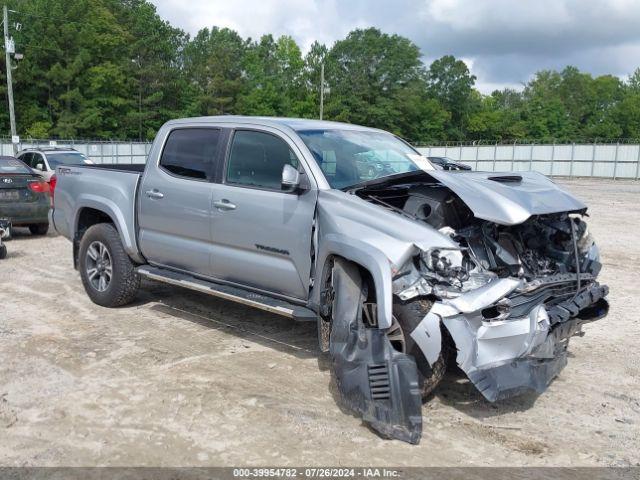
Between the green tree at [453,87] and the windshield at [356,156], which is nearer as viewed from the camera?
the windshield at [356,156]

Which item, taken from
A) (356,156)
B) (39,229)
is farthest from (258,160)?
(39,229)

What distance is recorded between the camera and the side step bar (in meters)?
4.97

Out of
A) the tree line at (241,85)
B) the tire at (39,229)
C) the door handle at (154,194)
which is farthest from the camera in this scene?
the tree line at (241,85)

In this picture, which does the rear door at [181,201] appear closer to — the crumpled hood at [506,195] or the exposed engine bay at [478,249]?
the exposed engine bay at [478,249]

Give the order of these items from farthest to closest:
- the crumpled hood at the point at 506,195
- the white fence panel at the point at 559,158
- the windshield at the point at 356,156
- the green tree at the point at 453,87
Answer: the green tree at the point at 453,87, the white fence panel at the point at 559,158, the windshield at the point at 356,156, the crumpled hood at the point at 506,195

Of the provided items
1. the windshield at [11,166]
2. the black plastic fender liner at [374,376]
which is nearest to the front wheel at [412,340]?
the black plastic fender liner at [374,376]

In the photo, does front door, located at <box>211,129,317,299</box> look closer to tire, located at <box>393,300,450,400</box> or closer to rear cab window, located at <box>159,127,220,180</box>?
rear cab window, located at <box>159,127,220,180</box>

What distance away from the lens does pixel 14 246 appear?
37.3 feet

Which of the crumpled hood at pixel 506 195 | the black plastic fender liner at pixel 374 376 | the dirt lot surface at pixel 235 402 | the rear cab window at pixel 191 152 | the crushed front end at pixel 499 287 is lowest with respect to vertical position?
the dirt lot surface at pixel 235 402

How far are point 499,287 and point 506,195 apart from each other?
0.74 meters

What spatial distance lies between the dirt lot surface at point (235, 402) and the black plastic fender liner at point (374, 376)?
0.44 ft

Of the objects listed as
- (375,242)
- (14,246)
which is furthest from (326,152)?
(14,246)

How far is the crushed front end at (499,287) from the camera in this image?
13.3ft

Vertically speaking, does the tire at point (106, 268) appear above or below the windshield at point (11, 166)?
below
